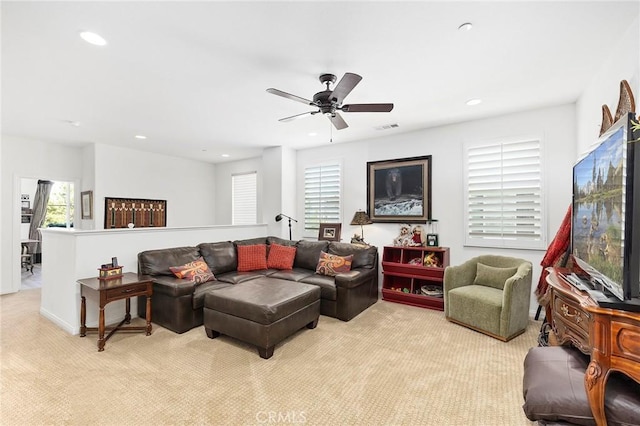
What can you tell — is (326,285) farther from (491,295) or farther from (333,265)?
(491,295)

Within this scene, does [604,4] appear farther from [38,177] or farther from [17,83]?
[38,177]

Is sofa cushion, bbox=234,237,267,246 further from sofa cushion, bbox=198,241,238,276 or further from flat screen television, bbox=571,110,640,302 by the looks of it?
flat screen television, bbox=571,110,640,302

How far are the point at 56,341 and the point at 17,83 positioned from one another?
270 cm

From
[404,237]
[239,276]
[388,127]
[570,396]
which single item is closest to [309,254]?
[239,276]

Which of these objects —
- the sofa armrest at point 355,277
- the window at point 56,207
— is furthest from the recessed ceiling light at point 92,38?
the window at point 56,207

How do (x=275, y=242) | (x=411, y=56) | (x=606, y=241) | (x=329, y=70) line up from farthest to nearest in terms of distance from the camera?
1. (x=275, y=242)
2. (x=329, y=70)
3. (x=411, y=56)
4. (x=606, y=241)

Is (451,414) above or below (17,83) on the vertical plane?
below

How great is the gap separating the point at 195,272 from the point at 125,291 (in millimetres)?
797

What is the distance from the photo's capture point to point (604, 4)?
1.81 m

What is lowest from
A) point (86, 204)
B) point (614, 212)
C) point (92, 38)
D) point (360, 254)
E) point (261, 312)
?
point (261, 312)

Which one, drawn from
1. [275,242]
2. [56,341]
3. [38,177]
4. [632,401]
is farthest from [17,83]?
[632,401]

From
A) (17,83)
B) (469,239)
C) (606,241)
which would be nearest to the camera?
(606,241)

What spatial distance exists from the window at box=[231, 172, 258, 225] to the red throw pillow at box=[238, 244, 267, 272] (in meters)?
2.29
